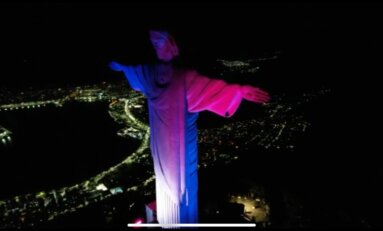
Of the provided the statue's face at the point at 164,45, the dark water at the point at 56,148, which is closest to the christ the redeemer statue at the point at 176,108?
the statue's face at the point at 164,45

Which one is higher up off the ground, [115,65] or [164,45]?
[164,45]

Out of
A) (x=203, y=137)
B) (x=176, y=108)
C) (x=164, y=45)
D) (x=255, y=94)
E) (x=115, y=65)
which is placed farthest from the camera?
(x=203, y=137)

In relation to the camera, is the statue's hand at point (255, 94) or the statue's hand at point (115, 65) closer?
the statue's hand at point (255, 94)

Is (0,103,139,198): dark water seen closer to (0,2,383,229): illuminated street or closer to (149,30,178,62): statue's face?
(0,2,383,229): illuminated street

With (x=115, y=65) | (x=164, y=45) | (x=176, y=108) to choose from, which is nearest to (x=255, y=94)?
(x=176, y=108)

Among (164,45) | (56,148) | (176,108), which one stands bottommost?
(56,148)

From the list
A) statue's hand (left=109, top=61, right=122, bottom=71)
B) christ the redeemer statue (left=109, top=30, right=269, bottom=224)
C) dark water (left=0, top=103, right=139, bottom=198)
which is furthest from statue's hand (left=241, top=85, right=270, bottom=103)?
dark water (left=0, top=103, right=139, bottom=198)

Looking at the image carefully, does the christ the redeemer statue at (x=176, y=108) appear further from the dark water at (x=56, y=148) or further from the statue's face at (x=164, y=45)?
the dark water at (x=56, y=148)

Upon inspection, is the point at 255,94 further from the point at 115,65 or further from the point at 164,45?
the point at 115,65
